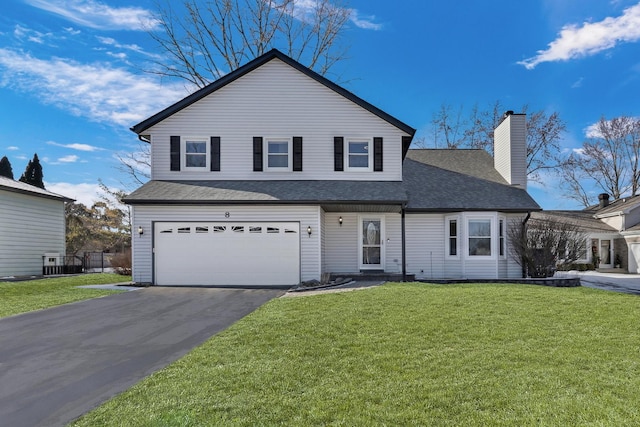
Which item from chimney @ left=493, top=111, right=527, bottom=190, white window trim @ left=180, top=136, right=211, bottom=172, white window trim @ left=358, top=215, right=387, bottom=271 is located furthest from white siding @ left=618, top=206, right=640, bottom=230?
white window trim @ left=180, top=136, right=211, bottom=172

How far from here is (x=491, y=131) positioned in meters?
28.2

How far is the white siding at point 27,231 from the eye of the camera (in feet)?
54.7

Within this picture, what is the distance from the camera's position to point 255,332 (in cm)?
628

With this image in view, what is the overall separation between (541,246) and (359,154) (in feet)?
24.6

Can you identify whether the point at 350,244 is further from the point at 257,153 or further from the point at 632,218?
the point at 632,218

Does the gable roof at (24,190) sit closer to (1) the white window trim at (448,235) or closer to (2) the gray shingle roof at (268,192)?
(2) the gray shingle roof at (268,192)

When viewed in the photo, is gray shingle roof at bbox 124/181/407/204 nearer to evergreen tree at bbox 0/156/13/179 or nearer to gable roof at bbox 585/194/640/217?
gable roof at bbox 585/194/640/217

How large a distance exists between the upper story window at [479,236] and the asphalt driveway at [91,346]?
27.3 ft

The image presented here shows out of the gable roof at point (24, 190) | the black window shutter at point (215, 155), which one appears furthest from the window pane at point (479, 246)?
the gable roof at point (24, 190)

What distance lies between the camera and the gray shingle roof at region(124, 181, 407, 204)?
12828 millimetres

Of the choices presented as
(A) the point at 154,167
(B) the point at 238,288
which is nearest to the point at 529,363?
(B) the point at 238,288

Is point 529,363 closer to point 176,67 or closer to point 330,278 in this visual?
point 330,278

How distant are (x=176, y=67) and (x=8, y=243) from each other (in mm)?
12963

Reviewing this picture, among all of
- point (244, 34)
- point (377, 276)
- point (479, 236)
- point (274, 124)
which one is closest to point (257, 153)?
point (274, 124)
